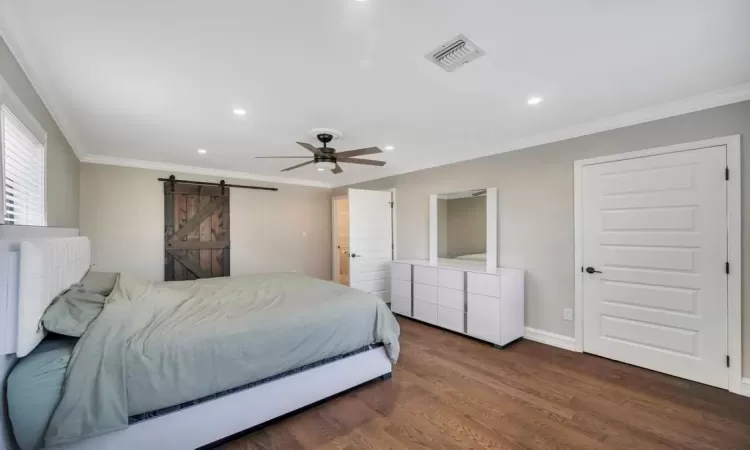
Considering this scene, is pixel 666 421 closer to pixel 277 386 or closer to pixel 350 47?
pixel 277 386

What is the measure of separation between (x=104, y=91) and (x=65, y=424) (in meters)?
2.21

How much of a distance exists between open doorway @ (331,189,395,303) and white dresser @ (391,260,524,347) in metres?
0.65

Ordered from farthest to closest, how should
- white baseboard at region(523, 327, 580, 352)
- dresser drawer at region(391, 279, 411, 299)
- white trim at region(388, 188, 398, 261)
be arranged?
white trim at region(388, 188, 398, 261)
dresser drawer at region(391, 279, 411, 299)
white baseboard at region(523, 327, 580, 352)

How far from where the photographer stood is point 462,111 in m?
2.71

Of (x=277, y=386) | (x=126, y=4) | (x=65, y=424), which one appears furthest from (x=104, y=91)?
(x=277, y=386)

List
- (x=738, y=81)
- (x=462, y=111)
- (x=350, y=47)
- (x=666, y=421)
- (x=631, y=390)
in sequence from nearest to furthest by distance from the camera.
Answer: (x=350, y=47) → (x=666, y=421) → (x=738, y=81) → (x=631, y=390) → (x=462, y=111)

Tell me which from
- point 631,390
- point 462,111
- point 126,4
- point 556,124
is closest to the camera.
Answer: point 126,4

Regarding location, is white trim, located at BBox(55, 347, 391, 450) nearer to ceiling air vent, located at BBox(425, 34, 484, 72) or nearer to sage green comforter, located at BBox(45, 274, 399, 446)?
sage green comforter, located at BBox(45, 274, 399, 446)

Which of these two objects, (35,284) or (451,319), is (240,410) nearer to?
(35,284)

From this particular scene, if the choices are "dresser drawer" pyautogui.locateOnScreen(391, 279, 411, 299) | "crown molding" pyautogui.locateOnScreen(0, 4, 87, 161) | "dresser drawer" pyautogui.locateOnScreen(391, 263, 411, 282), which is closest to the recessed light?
"dresser drawer" pyautogui.locateOnScreen(391, 263, 411, 282)

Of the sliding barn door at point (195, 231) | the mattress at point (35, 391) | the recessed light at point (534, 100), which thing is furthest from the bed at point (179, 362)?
the recessed light at point (534, 100)

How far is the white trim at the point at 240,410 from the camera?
1.65 m

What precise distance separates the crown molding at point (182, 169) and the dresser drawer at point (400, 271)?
8.98 feet

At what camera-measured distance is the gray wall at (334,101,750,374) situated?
8.00 ft
